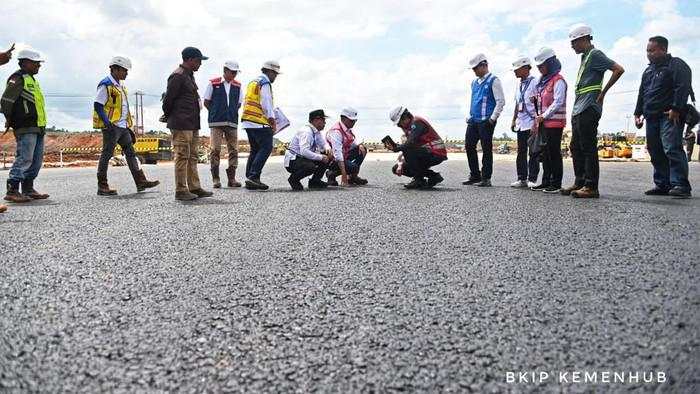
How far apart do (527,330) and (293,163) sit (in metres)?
5.62

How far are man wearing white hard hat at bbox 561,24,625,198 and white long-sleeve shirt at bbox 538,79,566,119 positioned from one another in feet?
1.46

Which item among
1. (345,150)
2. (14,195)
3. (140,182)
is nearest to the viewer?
(14,195)

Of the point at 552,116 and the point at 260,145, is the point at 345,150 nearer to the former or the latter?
the point at 260,145

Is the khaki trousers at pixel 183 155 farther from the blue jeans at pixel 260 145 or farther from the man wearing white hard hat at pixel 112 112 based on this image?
the blue jeans at pixel 260 145

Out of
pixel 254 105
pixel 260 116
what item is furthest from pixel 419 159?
pixel 254 105

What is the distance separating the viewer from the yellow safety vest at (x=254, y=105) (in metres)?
6.85

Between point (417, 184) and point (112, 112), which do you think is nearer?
point (112, 112)

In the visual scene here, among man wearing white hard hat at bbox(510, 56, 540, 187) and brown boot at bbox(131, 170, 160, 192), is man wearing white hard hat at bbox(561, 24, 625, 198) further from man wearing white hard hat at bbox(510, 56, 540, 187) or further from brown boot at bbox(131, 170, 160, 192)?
brown boot at bbox(131, 170, 160, 192)

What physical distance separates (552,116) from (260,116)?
3.89 metres

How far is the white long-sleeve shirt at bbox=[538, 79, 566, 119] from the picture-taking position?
232 inches

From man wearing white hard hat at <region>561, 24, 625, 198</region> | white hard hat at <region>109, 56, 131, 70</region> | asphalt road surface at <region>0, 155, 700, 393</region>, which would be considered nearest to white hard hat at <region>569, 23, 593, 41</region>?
man wearing white hard hat at <region>561, 24, 625, 198</region>

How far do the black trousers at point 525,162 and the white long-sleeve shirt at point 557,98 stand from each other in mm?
811

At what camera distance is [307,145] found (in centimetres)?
691

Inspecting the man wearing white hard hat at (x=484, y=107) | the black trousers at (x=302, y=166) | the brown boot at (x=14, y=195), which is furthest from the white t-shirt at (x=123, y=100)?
the man wearing white hard hat at (x=484, y=107)
